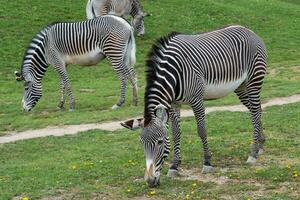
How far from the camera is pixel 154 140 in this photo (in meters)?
8.30

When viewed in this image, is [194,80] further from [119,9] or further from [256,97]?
[119,9]

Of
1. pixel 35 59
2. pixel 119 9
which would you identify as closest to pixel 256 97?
pixel 35 59

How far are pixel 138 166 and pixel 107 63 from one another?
15.3m

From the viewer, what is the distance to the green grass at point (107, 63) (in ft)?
54.7

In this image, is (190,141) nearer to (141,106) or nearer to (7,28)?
(141,106)

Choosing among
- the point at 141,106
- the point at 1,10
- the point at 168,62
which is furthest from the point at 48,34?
the point at 1,10

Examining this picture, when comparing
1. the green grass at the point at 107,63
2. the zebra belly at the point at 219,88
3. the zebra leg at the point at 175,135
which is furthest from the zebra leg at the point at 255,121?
the green grass at the point at 107,63

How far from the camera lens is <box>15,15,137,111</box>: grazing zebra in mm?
16938

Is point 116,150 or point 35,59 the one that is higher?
point 35,59

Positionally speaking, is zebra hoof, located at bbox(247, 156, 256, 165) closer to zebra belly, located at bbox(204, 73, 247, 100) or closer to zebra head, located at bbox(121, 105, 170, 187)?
zebra belly, located at bbox(204, 73, 247, 100)

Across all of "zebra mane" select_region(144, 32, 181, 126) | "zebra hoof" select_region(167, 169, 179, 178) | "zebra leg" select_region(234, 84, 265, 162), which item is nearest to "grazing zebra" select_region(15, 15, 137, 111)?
"zebra leg" select_region(234, 84, 265, 162)

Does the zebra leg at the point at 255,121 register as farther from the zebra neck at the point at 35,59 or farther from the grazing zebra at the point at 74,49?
the zebra neck at the point at 35,59

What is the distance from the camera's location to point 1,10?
1117 inches

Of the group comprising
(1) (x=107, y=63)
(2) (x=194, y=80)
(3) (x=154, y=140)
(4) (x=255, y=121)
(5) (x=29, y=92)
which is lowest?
(1) (x=107, y=63)
